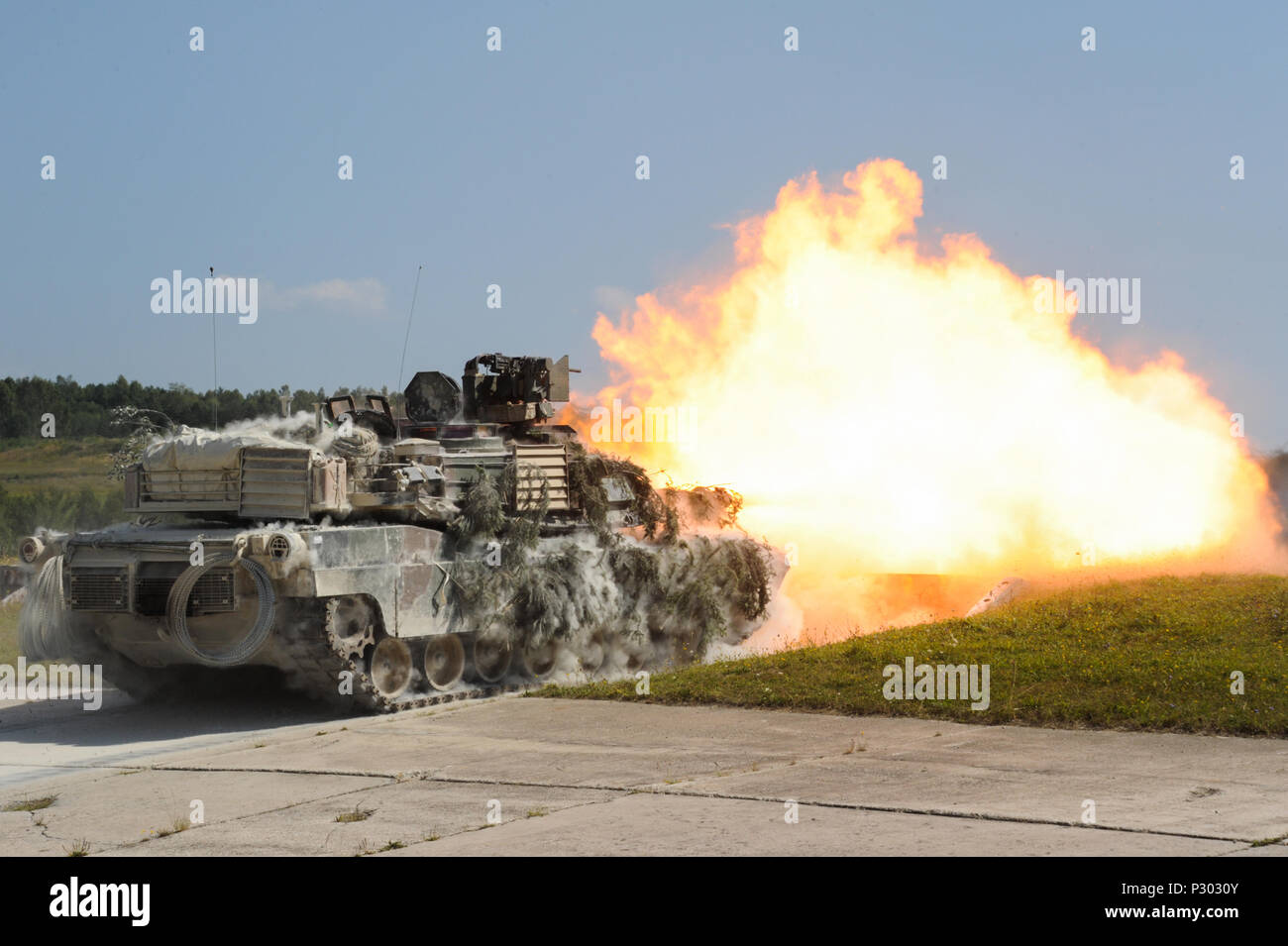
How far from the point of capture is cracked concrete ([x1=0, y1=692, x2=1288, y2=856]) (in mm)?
8234

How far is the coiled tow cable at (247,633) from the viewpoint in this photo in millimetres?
14422

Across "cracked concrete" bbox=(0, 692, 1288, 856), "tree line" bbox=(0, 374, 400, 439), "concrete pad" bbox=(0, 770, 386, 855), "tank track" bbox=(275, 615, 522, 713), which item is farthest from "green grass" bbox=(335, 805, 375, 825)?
"tree line" bbox=(0, 374, 400, 439)

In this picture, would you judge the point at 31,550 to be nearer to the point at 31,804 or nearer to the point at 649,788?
the point at 31,804

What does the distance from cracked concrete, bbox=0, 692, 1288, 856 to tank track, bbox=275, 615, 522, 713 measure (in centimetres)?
78

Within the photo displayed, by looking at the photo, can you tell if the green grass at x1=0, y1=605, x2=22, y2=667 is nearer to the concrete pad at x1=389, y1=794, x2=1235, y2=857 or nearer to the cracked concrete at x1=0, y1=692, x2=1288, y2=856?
the cracked concrete at x1=0, y1=692, x2=1288, y2=856

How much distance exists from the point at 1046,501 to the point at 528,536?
1171 centimetres

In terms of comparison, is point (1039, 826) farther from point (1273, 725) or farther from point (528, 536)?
point (528, 536)

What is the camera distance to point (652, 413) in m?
23.7

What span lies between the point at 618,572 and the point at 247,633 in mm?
5102

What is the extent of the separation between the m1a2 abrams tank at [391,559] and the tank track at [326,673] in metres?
0.02

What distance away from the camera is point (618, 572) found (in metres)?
18.4

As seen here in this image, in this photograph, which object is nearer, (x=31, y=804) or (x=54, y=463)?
(x=31, y=804)

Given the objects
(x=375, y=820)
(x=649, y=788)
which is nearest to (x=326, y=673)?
(x=375, y=820)
